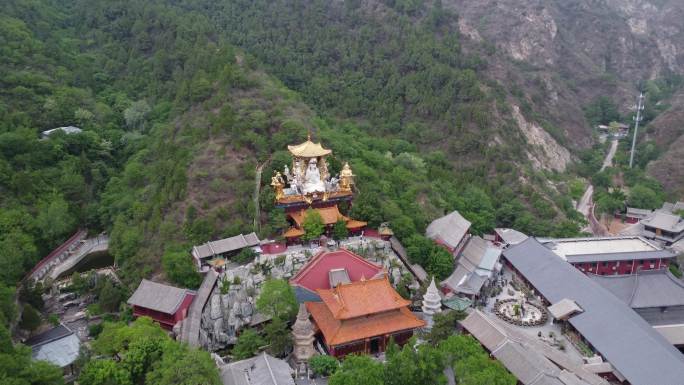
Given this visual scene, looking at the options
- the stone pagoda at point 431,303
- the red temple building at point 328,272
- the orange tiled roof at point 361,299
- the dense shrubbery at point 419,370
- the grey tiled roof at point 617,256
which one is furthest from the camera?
the grey tiled roof at point 617,256

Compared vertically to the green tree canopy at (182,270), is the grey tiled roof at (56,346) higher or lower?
lower

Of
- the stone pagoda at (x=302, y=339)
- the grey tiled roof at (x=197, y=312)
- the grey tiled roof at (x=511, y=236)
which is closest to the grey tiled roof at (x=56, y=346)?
the grey tiled roof at (x=197, y=312)

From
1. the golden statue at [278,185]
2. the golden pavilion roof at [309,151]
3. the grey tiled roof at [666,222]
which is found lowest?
the grey tiled roof at [666,222]

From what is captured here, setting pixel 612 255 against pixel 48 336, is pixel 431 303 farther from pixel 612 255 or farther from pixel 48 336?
pixel 48 336

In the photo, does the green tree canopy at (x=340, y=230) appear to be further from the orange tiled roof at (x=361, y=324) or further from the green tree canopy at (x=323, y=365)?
the green tree canopy at (x=323, y=365)

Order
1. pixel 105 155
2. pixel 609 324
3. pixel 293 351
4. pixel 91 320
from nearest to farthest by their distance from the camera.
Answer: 1. pixel 293 351
2. pixel 609 324
3. pixel 91 320
4. pixel 105 155

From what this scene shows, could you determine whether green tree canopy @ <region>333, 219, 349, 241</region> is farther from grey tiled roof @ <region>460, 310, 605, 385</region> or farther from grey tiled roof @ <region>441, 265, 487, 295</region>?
grey tiled roof @ <region>460, 310, 605, 385</region>

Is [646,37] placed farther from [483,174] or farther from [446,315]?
[446,315]

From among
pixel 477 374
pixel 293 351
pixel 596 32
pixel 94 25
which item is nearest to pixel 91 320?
pixel 293 351
